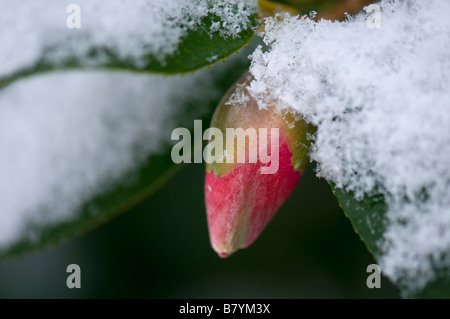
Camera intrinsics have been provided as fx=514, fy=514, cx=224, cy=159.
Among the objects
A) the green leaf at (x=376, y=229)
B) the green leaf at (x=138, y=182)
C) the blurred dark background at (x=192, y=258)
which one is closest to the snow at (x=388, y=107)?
the green leaf at (x=376, y=229)

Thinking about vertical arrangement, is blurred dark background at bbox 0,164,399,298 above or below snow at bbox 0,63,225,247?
below

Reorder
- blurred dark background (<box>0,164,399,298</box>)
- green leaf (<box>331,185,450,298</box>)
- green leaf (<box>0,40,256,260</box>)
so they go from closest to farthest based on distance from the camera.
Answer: green leaf (<box>331,185,450,298</box>), green leaf (<box>0,40,256,260</box>), blurred dark background (<box>0,164,399,298</box>)

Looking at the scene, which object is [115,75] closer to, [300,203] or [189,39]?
[189,39]

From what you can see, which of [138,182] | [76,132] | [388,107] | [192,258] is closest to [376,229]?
[388,107]

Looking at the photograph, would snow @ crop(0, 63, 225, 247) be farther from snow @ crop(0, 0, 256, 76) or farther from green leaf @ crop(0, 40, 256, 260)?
snow @ crop(0, 0, 256, 76)

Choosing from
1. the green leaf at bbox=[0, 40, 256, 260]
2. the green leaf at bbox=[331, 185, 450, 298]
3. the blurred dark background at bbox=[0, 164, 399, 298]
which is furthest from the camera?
the blurred dark background at bbox=[0, 164, 399, 298]

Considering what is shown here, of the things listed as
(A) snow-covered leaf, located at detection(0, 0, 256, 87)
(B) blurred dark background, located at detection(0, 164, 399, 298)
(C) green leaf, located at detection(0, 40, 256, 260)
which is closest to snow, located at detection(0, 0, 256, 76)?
(A) snow-covered leaf, located at detection(0, 0, 256, 87)

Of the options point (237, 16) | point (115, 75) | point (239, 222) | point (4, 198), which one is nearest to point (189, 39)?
point (237, 16)
